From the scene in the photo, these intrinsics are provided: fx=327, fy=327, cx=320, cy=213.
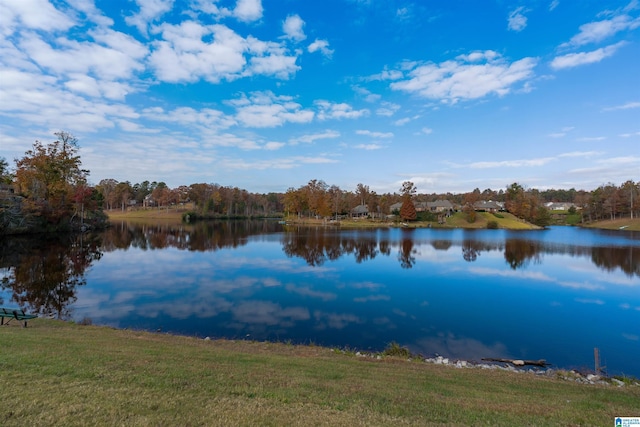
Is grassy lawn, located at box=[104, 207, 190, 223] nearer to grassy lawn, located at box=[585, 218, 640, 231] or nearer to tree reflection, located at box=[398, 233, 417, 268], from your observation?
tree reflection, located at box=[398, 233, 417, 268]

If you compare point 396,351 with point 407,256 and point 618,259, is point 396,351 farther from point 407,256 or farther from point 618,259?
point 618,259

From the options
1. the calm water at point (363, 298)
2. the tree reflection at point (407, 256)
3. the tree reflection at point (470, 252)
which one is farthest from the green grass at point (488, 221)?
the calm water at point (363, 298)

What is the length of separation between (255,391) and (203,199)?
373 ft

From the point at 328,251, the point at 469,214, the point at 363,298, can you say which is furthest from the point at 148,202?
the point at 363,298

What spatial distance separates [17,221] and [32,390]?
1841 inches

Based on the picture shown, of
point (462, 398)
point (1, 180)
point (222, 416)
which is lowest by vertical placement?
point (462, 398)

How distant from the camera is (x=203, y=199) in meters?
112

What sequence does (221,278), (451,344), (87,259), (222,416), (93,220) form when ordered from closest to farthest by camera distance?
(222,416)
(451,344)
(221,278)
(87,259)
(93,220)

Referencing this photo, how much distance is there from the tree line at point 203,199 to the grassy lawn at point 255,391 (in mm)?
44081

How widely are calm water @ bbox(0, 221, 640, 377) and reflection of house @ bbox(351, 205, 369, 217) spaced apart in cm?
6853

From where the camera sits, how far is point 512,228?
247 ft

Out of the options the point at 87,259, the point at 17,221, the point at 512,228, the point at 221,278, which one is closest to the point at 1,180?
the point at 17,221

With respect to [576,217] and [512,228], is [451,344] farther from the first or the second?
[576,217]

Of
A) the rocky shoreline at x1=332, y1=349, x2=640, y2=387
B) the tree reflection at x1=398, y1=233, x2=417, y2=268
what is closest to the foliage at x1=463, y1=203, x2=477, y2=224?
the tree reflection at x1=398, y1=233, x2=417, y2=268
